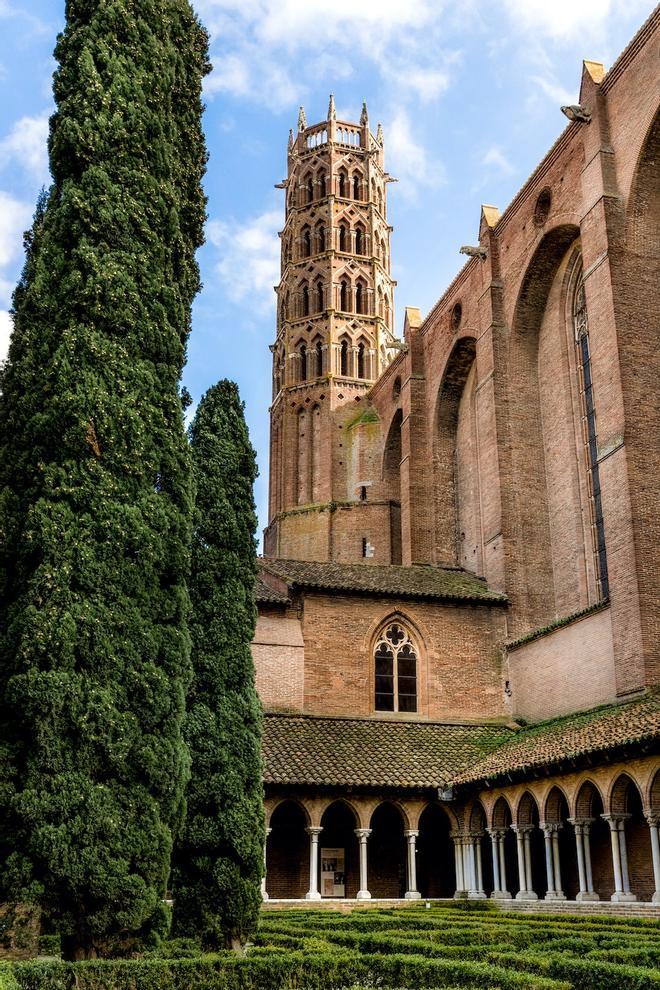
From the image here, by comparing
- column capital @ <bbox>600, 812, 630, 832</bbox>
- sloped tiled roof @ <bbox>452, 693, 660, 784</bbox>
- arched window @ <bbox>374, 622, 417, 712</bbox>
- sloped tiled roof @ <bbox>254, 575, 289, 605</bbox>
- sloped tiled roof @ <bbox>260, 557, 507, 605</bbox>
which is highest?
sloped tiled roof @ <bbox>260, 557, 507, 605</bbox>

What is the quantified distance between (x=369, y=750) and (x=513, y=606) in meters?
5.56

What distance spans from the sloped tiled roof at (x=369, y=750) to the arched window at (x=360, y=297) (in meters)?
24.6

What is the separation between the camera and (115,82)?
13078mm

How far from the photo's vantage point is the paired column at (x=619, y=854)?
1716 cm

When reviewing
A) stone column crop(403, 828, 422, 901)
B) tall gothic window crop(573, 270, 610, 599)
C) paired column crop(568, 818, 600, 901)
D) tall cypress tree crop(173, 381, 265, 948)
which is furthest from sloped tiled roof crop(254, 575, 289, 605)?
paired column crop(568, 818, 600, 901)

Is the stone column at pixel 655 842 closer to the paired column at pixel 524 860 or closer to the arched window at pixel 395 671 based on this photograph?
the paired column at pixel 524 860

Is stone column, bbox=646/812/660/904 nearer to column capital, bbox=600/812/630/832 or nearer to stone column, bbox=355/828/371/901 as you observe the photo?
column capital, bbox=600/812/630/832

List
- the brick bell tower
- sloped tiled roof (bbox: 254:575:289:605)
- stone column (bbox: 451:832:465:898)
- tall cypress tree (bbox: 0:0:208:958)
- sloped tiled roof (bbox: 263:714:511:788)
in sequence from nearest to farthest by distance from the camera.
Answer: tall cypress tree (bbox: 0:0:208:958), sloped tiled roof (bbox: 263:714:511:788), stone column (bbox: 451:832:465:898), sloped tiled roof (bbox: 254:575:289:605), the brick bell tower

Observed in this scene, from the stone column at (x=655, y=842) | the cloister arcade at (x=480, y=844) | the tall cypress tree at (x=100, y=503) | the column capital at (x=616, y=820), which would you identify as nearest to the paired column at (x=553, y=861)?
the cloister arcade at (x=480, y=844)

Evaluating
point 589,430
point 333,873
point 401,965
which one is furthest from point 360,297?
point 401,965

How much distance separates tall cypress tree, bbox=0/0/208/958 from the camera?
33.3 ft

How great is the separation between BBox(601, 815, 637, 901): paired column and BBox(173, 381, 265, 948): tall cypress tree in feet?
20.9

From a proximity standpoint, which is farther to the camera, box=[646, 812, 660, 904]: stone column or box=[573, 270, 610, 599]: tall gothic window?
box=[573, 270, 610, 599]: tall gothic window

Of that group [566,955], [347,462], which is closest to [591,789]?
[566,955]
